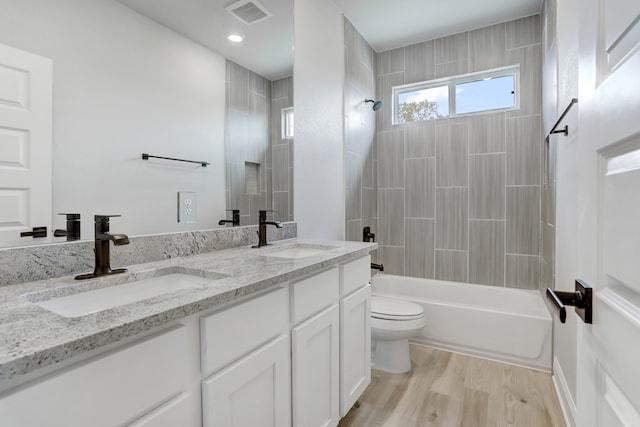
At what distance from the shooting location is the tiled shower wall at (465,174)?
284cm

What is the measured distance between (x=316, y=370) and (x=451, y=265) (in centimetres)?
215

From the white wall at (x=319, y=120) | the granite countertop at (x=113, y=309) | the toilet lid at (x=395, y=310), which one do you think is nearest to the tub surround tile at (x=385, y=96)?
the white wall at (x=319, y=120)

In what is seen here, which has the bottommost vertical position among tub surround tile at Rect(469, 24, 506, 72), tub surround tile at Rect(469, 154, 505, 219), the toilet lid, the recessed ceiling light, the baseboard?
the baseboard

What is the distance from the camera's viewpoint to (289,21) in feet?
7.14

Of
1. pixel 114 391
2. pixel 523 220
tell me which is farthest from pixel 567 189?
pixel 114 391

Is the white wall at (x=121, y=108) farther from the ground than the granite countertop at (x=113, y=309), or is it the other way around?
the white wall at (x=121, y=108)

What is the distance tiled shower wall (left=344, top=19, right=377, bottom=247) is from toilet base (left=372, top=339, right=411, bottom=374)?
953mm

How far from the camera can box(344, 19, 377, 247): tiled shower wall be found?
2.89 metres

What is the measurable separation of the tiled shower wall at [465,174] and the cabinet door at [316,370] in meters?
1.95

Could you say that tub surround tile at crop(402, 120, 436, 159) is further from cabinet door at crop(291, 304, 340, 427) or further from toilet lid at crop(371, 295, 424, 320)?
cabinet door at crop(291, 304, 340, 427)

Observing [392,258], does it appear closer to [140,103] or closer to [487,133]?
[487,133]

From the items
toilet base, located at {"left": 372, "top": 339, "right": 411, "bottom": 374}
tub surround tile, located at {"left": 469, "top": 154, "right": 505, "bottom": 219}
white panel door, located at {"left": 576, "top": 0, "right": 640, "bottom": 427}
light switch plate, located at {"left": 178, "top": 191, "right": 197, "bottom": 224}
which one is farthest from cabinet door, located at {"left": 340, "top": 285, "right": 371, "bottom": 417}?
tub surround tile, located at {"left": 469, "top": 154, "right": 505, "bottom": 219}

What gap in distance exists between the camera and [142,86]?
1354 mm

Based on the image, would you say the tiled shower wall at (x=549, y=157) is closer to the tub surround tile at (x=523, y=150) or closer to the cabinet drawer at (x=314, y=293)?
the tub surround tile at (x=523, y=150)
